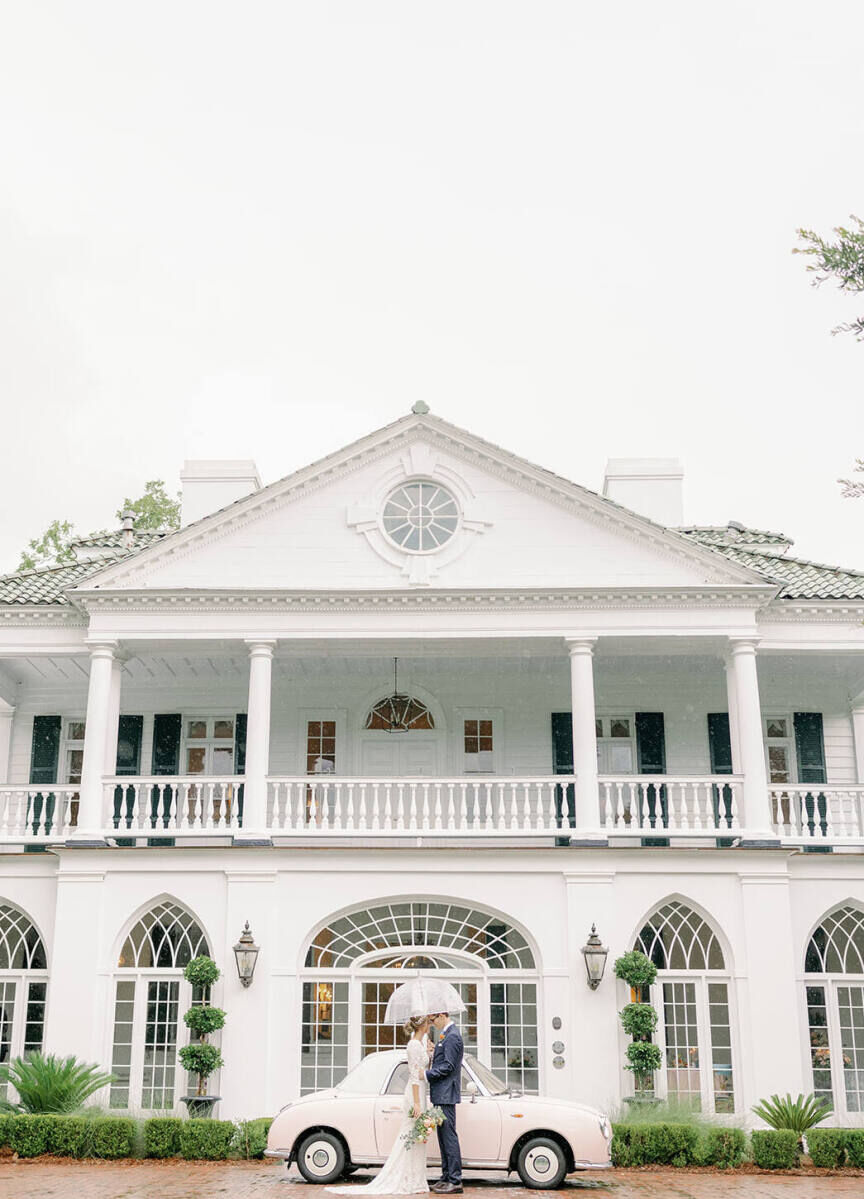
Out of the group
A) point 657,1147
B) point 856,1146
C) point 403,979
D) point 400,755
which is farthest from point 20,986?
point 856,1146

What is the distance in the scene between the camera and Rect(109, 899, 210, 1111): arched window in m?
18.5

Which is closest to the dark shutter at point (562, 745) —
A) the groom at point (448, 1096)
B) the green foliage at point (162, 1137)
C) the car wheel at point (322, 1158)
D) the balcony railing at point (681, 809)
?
the balcony railing at point (681, 809)

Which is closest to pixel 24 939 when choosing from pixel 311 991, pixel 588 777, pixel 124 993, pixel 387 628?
pixel 124 993

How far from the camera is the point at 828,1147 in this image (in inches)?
606

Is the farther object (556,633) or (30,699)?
(30,699)

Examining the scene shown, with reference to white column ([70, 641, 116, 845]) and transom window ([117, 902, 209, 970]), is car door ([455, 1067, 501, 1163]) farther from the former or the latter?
white column ([70, 641, 116, 845])

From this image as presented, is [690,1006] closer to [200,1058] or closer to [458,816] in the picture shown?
[458,816]

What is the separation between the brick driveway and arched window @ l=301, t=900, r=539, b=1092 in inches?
121

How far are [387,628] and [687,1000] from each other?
22.8 feet

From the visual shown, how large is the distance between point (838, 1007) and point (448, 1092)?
8.72 metres

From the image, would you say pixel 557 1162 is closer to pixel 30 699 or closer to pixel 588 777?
pixel 588 777

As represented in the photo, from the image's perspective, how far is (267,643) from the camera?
65.6 ft

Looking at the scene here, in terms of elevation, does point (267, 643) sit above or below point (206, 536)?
below

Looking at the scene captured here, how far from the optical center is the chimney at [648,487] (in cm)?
2547
